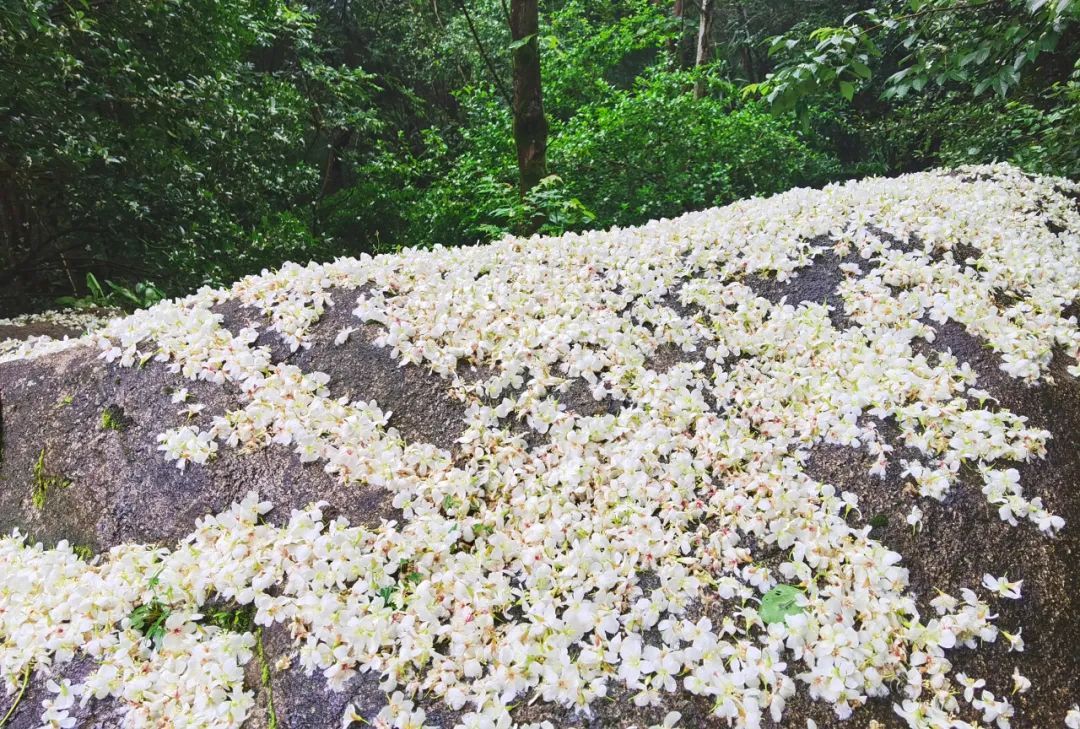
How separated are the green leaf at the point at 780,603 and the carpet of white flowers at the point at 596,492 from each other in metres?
0.02

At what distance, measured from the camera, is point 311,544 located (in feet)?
6.84

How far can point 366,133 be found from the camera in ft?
46.3

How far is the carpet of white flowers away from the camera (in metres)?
1.81

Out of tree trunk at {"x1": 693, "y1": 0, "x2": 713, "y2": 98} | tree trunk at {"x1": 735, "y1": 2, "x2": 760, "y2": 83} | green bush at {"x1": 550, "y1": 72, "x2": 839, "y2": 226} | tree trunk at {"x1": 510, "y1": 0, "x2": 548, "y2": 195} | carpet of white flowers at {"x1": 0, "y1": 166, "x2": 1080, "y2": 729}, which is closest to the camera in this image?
carpet of white flowers at {"x1": 0, "y1": 166, "x2": 1080, "y2": 729}

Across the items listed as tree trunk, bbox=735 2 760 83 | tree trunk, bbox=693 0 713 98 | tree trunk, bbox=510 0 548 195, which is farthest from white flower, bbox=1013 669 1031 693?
tree trunk, bbox=735 2 760 83

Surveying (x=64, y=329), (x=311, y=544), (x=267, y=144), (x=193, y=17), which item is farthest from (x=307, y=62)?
(x=311, y=544)

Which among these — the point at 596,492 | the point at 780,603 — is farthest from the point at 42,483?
the point at 780,603

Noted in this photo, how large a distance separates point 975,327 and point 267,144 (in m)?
9.48

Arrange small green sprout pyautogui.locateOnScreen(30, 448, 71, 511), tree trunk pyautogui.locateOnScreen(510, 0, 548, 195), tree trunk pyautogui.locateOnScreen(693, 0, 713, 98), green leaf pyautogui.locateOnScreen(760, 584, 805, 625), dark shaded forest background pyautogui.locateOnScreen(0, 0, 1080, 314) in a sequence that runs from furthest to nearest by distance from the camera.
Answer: tree trunk pyautogui.locateOnScreen(693, 0, 713, 98), tree trunk pyautogui.locateOnScreen(510, 0, 548, 195), dark shaded forest background pyautogui.locateOnScreen(0, 0, 1080, 314), small green sprout pyautogui.locateOnScreen(30, 448, 71, 511), green leaf pyautogui.locateOnScreen(760, 584, 805, 625)

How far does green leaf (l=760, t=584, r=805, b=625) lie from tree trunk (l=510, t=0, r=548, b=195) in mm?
5200

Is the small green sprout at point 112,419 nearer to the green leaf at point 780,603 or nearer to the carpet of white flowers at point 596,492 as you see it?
the carpet of white flowers at point 596,492

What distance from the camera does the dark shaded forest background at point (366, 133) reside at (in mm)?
3797

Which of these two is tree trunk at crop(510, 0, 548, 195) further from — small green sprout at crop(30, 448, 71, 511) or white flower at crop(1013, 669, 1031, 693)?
white flower at crop(1013, 669, 1031, 693)

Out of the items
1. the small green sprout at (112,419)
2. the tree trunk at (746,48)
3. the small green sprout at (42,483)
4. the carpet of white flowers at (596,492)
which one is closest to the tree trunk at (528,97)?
the carpet of white flowers at (596,492)
